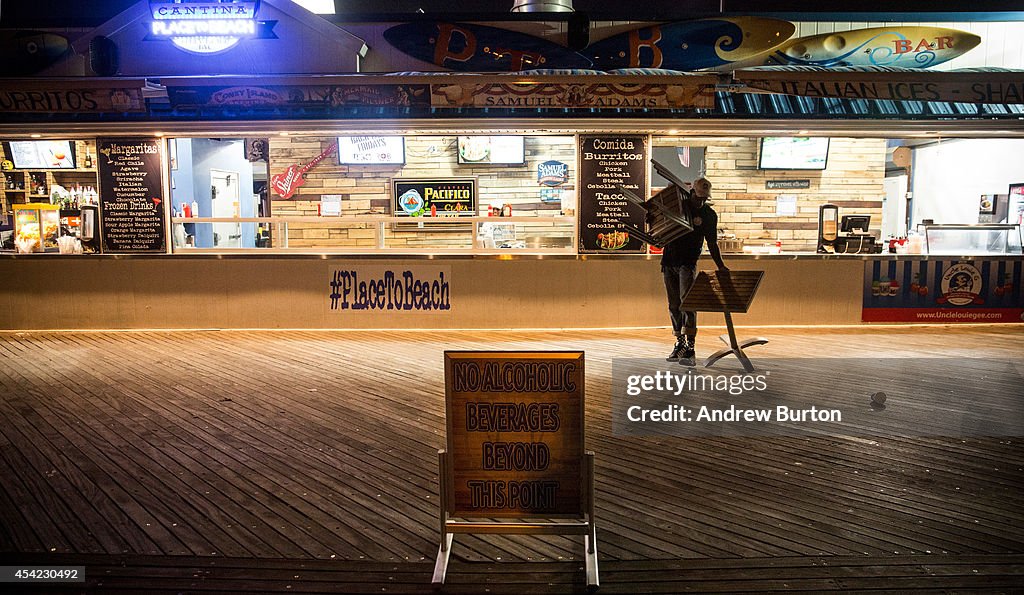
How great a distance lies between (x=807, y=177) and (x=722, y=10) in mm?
3049

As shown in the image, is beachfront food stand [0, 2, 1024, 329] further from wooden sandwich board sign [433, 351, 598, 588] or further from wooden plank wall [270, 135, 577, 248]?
wooden sandwich board sign [433, 351, 598, 588]

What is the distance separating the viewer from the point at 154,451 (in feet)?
17.0

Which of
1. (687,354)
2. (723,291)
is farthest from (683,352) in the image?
(723,291)

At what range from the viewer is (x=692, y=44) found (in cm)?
1050

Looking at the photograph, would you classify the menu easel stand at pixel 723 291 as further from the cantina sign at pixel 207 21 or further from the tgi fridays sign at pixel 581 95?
the cantina sign at pixel 207 21

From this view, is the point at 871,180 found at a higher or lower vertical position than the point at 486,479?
higher

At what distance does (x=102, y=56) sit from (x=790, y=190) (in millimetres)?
10360

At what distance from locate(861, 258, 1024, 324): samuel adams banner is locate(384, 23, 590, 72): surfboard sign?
5.37 m

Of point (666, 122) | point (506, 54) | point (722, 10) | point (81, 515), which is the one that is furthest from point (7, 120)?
point (722, 10)

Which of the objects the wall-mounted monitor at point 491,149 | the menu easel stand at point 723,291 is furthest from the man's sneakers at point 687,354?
the wall-mounted monitor at point 491,149

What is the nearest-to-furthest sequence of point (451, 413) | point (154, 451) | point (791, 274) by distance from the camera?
point (451, 413)
point (154, 451)
point (791, 274)

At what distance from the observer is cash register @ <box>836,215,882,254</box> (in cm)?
1045

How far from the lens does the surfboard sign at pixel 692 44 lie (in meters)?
10.4

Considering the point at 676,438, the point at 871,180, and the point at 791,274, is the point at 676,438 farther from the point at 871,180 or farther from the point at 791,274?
the point at 871,180
